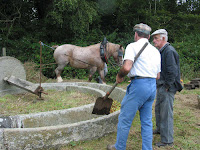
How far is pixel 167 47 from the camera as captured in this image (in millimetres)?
3322

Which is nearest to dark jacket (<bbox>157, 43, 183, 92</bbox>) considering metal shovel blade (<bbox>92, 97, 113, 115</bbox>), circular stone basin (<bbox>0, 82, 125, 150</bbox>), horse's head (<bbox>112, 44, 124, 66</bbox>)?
metal shovel blade (<bbox>92, 97, 113, 115</bbox>)

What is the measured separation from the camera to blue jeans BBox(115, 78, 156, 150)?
8.49ft

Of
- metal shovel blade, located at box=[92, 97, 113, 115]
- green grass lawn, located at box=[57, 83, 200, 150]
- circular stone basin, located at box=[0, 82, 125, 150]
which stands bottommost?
green grass lawn, located at box=[57, 83, 200, 150]

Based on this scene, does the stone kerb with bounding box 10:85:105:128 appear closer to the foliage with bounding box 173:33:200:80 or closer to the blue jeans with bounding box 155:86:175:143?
the blue jeans with bounding box 155:86:175:143

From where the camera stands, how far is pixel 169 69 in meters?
3.21

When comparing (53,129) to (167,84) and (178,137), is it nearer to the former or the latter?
(167,84)

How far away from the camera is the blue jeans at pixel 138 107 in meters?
2.59

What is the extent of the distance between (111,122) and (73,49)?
154 inches

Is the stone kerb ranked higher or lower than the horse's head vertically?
lower

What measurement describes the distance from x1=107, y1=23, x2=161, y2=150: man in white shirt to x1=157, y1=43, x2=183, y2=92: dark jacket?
567mm

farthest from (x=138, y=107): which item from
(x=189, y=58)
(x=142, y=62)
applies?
(x=189, y=58)

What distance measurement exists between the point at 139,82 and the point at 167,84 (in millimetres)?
914

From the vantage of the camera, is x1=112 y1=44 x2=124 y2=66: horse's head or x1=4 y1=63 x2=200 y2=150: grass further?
x1=112 y1=44 x2=124 y2=66: horse's head

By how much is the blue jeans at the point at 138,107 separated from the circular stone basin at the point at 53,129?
2.45 feet
